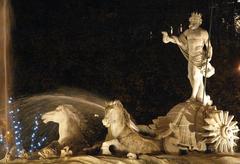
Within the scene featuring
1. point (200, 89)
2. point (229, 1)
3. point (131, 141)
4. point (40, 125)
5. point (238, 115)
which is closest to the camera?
point (131, 141)

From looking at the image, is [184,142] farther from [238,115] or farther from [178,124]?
[238,115]

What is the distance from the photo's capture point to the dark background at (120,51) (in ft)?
71.4

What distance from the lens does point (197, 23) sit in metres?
13.4

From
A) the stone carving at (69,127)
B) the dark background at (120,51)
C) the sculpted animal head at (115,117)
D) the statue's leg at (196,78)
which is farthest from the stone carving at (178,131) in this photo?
the dark background at (120,51)

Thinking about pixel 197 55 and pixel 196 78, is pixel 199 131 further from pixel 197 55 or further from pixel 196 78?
pixel 197 55

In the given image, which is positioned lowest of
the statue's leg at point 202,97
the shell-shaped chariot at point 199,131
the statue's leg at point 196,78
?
the shell-shaped chariot at point 199,131

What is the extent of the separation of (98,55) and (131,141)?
35.0ft

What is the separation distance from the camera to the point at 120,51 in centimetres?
2242

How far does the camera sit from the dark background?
21.8 m

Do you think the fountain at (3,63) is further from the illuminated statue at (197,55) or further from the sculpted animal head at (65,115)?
the illuminated statue at (197,55)

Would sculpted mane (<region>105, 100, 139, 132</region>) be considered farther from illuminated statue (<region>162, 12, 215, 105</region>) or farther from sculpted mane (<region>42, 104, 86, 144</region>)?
illuminated statue (<region>162, 12, 215, 105</region>)

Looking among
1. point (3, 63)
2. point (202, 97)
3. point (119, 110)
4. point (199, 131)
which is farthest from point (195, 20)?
point (3, 63)

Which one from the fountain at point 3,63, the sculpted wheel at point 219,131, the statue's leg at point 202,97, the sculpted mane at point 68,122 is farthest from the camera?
the fountain at point 3,63

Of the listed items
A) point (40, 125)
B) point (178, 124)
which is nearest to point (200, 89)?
point (178, 124)
